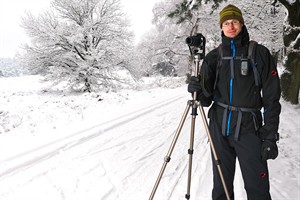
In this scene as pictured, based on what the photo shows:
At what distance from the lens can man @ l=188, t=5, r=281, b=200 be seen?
255 centimetres

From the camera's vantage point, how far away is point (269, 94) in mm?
2545

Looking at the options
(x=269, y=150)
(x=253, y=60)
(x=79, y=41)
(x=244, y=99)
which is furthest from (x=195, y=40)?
(x=79, y=41)

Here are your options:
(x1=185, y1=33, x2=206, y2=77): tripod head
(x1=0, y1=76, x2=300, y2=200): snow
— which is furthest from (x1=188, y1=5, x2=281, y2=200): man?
(x1=0, y1=76, x2=300, y2=200): snow

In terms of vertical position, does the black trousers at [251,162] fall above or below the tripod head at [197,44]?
below

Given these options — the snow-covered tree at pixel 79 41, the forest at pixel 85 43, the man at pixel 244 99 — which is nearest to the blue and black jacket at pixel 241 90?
the man at pixel 244 99

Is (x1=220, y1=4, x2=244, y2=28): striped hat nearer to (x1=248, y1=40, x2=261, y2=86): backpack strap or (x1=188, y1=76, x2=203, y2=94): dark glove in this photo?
(x1=248, y1=40, x2=261, y2=86): backpack strap

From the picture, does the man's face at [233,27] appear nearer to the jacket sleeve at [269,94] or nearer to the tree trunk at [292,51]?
the jacket sleeve at [269,94]

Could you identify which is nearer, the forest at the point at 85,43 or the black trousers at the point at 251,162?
the black trousers at the point at 251,162

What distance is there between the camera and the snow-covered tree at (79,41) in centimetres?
1652

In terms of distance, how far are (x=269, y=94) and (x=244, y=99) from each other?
251mm

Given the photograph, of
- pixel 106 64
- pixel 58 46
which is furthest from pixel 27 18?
pixel 106 64

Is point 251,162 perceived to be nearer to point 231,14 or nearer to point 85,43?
point 231,14

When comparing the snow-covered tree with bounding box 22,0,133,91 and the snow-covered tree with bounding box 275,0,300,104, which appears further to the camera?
the snow-covered tree with bounding box 22,0,133,91

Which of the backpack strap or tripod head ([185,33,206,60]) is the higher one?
tripod head ([185,33,206,60])
